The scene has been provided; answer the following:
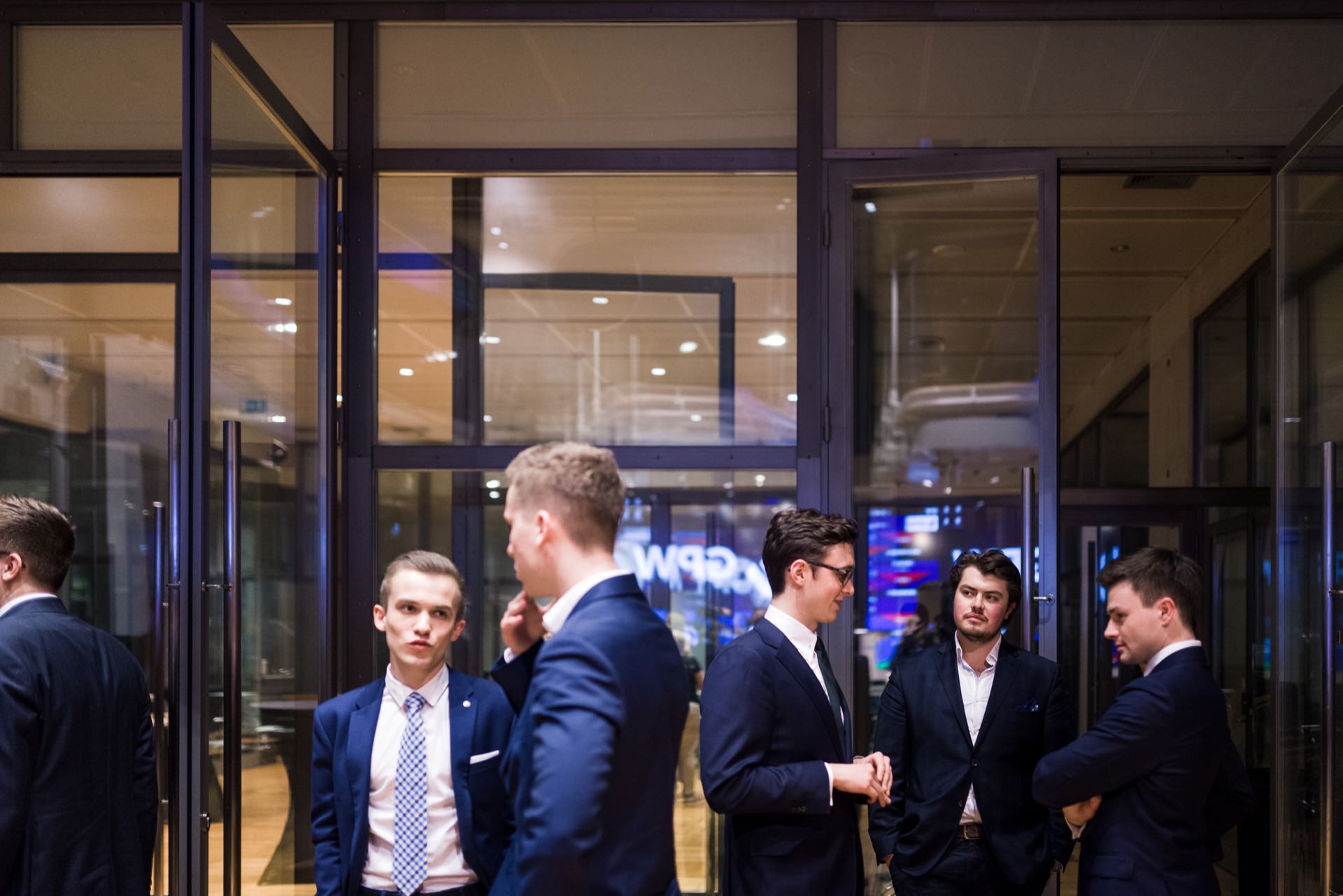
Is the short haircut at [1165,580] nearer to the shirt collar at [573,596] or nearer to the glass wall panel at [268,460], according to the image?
the shirt collar at [573,596]

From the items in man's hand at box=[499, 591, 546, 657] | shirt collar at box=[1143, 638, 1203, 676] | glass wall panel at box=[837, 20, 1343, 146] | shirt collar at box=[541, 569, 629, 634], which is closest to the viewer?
shirt collar at box=[541, 569, 629, 634]

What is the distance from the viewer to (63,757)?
11.0 feet

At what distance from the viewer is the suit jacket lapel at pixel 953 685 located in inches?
160

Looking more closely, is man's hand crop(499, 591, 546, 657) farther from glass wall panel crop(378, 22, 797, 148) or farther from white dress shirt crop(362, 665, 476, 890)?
glass wall panel crop(378, 22, 797, 148)

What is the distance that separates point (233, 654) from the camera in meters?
4.26

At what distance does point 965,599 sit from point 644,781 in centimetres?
206

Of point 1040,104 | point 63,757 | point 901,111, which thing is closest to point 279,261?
point 63,757

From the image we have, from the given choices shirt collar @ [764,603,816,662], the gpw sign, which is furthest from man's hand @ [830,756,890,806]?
the gpw sign

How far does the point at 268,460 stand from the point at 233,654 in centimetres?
81

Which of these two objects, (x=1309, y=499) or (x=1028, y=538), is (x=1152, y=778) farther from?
(x=1309, y=499)

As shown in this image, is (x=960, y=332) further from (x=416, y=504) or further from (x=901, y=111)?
(x=416, y=504)

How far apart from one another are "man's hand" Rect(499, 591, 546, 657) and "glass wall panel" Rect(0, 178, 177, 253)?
11.2 feet

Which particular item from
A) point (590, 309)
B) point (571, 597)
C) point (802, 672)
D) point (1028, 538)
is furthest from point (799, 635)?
point (590, 309)

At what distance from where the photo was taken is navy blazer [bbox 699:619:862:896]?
10.8 ft
